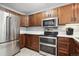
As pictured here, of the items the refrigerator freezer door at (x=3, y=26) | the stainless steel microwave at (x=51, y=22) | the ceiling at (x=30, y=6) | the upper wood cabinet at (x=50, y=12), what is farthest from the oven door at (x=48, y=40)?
the refrigerator freezer door at (x=3, y=26)

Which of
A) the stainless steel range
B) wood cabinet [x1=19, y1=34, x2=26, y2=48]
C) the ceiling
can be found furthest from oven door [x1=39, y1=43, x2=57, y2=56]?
the ceiling

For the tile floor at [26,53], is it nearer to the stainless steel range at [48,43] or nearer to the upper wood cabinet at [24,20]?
the stainless steel range at [48,43]

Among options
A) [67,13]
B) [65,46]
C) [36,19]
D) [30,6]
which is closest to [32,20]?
[36,19]

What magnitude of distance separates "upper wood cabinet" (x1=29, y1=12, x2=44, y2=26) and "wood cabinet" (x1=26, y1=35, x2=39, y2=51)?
21cm

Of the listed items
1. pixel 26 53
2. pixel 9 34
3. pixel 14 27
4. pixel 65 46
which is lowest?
pixel 26 53

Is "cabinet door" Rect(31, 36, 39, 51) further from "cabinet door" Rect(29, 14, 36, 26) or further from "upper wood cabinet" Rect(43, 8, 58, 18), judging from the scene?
"upper wood cabinet" Rect(43, 8, 58, 18)

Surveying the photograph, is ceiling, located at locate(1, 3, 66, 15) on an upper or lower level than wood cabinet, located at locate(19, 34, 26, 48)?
upper

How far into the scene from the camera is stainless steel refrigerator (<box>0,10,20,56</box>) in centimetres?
187

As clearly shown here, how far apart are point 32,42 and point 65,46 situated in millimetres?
527

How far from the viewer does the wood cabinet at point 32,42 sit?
196 centimetres

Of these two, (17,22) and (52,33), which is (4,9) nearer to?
(17,22)

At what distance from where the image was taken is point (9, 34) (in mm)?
1940

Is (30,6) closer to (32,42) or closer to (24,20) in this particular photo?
(24,20)

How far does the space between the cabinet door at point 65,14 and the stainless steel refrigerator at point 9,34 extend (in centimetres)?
68
